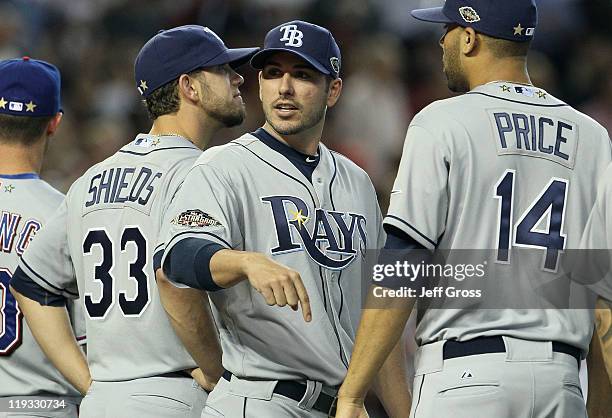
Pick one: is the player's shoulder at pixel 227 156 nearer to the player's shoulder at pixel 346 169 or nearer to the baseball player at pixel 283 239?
the baseball player at pixel 283 239

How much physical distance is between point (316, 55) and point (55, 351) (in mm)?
1600

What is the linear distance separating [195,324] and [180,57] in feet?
3.84

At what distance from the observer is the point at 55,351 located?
187 inches

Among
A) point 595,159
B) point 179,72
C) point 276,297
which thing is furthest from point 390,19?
point 276,297

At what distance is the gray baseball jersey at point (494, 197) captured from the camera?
3.85m

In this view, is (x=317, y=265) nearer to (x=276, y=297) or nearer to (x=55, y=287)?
(x=276, y=297)

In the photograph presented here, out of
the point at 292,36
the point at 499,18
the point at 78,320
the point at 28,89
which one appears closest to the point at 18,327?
the point at 78,320

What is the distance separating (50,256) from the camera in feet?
15.7

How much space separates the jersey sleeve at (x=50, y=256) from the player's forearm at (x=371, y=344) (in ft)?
5.06

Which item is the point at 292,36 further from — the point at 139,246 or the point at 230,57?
the point at 139,246

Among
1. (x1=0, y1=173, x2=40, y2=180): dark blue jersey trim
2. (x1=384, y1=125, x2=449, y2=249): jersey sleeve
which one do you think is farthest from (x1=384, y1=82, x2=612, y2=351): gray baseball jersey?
(x1=0, y1=173, x2=40, y2=180): dark blue jersey trim

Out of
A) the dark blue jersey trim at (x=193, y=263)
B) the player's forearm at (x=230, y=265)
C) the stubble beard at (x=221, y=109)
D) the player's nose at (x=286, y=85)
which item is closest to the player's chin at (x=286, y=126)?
the player's nose at (x=286, y=85)

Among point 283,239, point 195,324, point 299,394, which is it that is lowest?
point 299,394

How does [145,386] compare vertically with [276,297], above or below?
below
